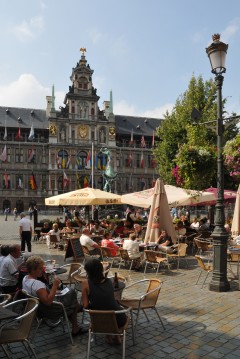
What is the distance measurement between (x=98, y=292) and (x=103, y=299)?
3.9 inches

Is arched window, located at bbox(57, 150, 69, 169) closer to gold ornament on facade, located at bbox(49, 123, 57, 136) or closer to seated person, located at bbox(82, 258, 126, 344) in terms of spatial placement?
gold ornament on facade, located at bbox(49, 123, 57, 136)

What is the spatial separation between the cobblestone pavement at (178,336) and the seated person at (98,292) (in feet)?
2.04

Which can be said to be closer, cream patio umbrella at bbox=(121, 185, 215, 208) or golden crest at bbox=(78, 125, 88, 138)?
cream patio umbrella at bbox=(121, 185, 215, 208)

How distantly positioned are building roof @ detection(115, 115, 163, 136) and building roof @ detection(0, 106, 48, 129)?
1210 cm

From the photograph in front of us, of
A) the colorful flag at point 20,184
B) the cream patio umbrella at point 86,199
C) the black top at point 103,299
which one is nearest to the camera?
the black top at point 103,299

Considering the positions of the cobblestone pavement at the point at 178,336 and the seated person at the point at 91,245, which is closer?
the cobblestone pavement at the point at 178,336

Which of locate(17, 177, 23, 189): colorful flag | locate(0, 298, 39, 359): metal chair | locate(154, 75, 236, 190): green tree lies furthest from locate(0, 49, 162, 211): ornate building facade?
locate(0, 298, 39, 359): metal chair

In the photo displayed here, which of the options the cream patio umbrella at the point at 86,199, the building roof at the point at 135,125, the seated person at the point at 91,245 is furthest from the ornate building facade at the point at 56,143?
the seated person at the point at 91,245

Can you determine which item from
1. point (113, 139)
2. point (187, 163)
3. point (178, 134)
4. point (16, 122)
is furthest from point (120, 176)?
point (187, 163)

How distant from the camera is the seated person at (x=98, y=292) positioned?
419 centimetres

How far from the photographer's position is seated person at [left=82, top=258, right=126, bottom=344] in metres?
4.19

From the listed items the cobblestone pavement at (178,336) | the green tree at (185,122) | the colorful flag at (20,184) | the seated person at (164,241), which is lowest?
the cobblestone pavement at (178,336)

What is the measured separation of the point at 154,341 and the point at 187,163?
7.84 meters

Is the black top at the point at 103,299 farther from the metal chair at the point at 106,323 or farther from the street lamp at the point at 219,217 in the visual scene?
the street lamp at the point at 219,217
